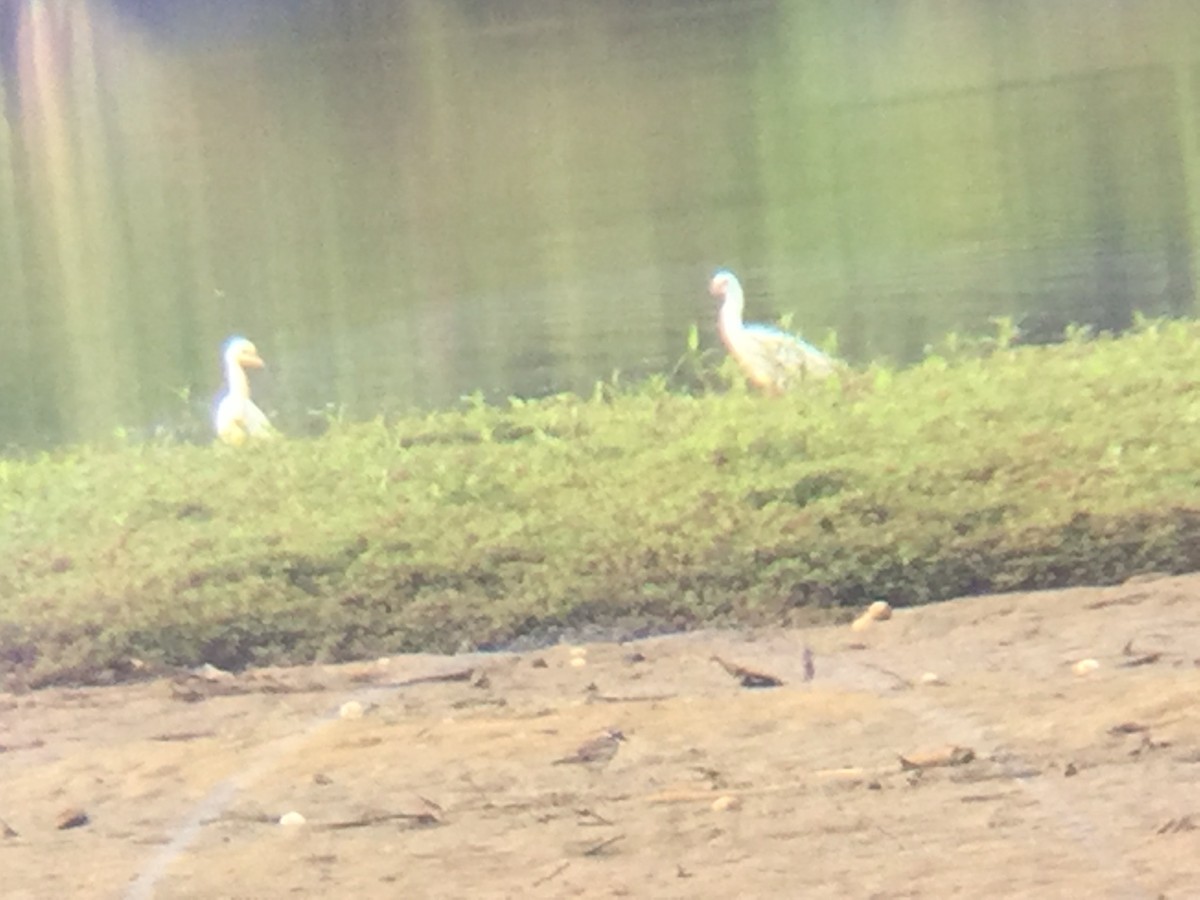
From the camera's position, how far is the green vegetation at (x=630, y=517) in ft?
4.73

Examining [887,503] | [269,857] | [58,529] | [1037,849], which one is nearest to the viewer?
[1037,849]

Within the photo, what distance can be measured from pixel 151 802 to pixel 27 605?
0.42 m

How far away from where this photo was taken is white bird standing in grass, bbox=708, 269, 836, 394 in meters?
1.57

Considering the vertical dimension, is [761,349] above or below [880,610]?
above

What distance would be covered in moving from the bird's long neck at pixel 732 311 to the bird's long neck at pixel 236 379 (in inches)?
26.2

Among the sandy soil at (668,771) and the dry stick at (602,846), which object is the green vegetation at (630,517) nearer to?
the sandy soil at (668,771)

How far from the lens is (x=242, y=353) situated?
1629 mm

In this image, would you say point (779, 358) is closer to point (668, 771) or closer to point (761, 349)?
point (761, 349)

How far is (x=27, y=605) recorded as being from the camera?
1.51m

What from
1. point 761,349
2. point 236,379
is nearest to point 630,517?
point 761,349

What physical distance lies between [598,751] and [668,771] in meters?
0.09

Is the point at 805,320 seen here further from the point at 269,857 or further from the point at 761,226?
the point at 269,857

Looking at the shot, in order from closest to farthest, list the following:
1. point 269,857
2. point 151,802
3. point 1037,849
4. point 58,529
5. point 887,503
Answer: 1. point 1037,849
2. point 269,857
3. point 151,802
4. point 887,503
5. point 58,529

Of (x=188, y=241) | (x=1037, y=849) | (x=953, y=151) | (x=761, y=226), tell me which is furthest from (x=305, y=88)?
(x=1037, y=849)
